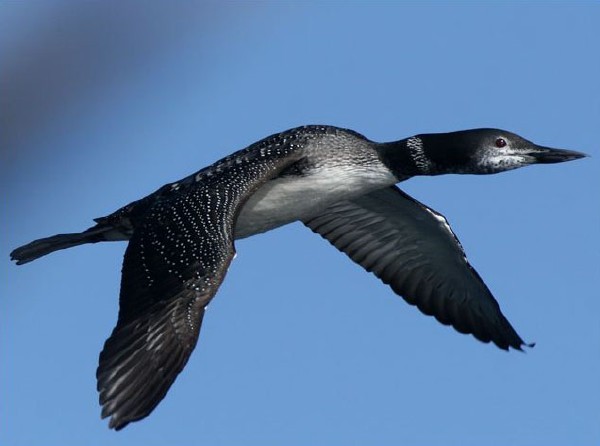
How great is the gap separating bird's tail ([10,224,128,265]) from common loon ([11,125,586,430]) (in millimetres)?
19

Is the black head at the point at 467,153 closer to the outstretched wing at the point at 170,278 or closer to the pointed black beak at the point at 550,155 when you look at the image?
the pointed black beak at the point at 550,155

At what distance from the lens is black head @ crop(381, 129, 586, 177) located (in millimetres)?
15664

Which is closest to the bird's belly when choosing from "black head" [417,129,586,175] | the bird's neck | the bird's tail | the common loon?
the common loon

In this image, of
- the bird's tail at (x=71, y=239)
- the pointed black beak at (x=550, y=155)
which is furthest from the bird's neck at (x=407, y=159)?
the bird's tail at (x=71, y=239)

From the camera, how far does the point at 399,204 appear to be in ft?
56.8

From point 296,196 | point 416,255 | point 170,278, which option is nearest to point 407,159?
point 296,196

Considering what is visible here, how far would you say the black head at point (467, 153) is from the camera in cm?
1566

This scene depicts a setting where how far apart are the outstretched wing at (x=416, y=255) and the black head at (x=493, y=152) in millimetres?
1456

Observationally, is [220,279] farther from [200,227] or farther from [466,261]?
[466,261]

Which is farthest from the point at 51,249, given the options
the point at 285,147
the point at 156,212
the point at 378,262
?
the point at 378,262

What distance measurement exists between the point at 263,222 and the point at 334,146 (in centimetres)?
104

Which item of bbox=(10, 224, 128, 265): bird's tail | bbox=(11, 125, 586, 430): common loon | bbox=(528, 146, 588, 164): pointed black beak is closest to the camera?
bbox=(11, 125, 586, 430): common loon

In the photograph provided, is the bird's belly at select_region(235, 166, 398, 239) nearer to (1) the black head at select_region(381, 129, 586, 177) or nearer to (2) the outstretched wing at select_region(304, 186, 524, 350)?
(1) the black head at select_region(381, 129, 586, 177)

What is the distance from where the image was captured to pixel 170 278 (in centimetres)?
1399
